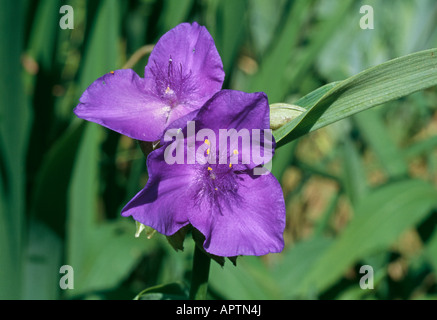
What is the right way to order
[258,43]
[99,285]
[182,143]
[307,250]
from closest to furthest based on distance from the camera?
[182,143]
[99,285]
[307,250]
[258,43]

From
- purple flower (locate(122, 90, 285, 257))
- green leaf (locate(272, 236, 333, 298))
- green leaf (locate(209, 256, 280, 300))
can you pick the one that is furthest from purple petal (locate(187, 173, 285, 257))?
green leaf (locate(272, 236, 333, 298))

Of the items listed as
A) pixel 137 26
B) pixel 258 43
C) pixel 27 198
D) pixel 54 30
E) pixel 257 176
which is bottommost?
pixel 257 176

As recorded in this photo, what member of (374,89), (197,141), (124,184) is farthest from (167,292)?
(124,184)

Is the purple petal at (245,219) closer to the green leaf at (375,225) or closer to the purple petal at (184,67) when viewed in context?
the purple petal at (184,67)

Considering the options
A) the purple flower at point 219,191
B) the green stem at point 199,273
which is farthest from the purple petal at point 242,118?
the green stem at point 199,273

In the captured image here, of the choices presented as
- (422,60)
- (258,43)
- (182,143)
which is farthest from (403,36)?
(182,143)

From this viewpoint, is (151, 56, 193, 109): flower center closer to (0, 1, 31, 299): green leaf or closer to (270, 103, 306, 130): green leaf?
(270, 103, 306, 130): green leaf

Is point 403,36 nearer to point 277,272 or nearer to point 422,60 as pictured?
point 277,272
